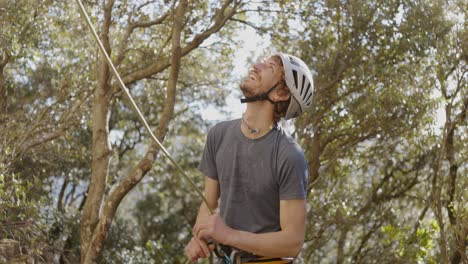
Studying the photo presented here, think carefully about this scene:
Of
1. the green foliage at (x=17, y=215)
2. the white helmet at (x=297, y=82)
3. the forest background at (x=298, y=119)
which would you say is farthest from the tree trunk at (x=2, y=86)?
the white helmet at (x=297, y=82)

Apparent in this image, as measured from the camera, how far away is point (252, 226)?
3771mm

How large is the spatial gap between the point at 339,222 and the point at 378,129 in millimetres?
1734

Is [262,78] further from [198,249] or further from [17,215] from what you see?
[17,215]

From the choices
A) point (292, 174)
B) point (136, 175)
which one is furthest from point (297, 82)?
point (136, 175)

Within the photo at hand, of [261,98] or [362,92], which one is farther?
[362,92]

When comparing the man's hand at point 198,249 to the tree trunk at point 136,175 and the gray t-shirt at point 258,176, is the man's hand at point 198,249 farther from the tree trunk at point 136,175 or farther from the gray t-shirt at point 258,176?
the tree trunk at point 136,175

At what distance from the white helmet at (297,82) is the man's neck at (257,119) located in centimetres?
10

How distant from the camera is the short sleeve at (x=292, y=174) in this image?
11.8 feet

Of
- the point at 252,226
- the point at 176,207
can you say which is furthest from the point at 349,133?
the point at 252,226

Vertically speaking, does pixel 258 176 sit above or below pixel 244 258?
above

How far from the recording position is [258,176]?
3.74m

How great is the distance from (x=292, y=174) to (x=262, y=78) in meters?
0.53

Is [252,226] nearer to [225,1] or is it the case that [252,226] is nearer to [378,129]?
[225,1]

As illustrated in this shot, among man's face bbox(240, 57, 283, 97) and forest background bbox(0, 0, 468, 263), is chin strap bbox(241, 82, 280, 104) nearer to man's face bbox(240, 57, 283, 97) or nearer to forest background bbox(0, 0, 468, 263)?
man's face bbox(240, 57, 283, 97)
